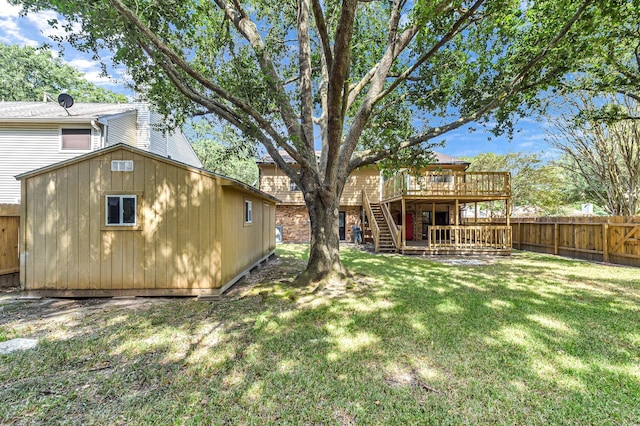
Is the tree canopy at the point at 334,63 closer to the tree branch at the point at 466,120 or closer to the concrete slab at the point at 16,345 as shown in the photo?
the tree branch at the point at 466,120

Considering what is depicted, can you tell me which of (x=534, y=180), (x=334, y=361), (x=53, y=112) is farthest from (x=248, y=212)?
(x=534, y=180)

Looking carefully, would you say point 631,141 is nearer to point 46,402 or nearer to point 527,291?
point 527,291

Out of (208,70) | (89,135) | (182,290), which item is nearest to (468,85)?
(208,70)

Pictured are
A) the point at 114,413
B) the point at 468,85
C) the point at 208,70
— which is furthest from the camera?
the point at 468,85

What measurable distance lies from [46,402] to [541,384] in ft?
15.3

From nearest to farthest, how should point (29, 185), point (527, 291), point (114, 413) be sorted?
point (114, 413)
point (29, 185)
point (527, 291)

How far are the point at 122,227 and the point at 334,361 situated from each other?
5.09 metres

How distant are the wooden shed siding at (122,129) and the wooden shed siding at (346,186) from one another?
6924 millimetres

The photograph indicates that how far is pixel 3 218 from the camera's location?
6.00m

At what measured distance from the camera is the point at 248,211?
7.89 m

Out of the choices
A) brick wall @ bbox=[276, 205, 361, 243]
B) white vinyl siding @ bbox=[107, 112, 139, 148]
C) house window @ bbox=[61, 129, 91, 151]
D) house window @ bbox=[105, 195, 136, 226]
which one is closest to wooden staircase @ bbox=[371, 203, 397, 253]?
brick wall @ bbox=[276, 205, 361, 243]

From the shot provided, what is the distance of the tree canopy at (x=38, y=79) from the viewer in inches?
766

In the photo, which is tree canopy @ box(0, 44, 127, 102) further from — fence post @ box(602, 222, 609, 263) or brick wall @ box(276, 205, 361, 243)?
fence post @ box(602, 222, 609, 263)

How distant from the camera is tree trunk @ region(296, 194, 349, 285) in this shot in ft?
21.4
